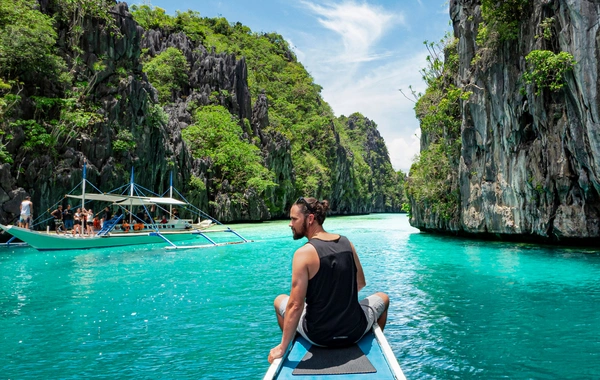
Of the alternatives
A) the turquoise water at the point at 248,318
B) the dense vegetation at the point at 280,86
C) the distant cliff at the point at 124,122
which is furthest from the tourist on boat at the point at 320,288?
the dense vegetation at the point at 280,86

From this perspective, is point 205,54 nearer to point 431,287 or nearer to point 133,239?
point 133,239

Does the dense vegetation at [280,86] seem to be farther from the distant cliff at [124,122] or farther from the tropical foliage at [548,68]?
the tropical foliage at [548,68]

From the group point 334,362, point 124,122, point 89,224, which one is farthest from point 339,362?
point 124,122

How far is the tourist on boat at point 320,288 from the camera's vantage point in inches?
140

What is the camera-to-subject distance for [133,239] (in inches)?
956

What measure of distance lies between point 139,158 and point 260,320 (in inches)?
1079

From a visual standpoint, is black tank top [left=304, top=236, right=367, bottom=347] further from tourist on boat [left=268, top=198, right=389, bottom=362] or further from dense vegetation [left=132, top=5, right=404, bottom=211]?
dense vegetation [left=132, top=5, right=404, bottom=211]

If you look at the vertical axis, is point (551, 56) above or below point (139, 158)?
above

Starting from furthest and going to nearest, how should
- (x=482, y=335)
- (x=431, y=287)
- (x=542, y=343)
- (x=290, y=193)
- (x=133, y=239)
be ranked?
(x=290, y=193), (x=133, y=239), (x=431, y=287), (x=482, y=335), (x=542, y=343)

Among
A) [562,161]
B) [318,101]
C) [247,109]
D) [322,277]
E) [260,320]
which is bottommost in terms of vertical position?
[260,320]

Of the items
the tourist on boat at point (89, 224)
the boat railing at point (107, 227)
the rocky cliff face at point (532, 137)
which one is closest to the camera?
the rocky cliff face at point (532, 137)

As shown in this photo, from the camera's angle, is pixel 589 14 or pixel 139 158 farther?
pixel 139 158

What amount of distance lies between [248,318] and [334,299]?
184 inches

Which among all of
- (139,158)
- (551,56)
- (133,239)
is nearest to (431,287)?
(551,56)
